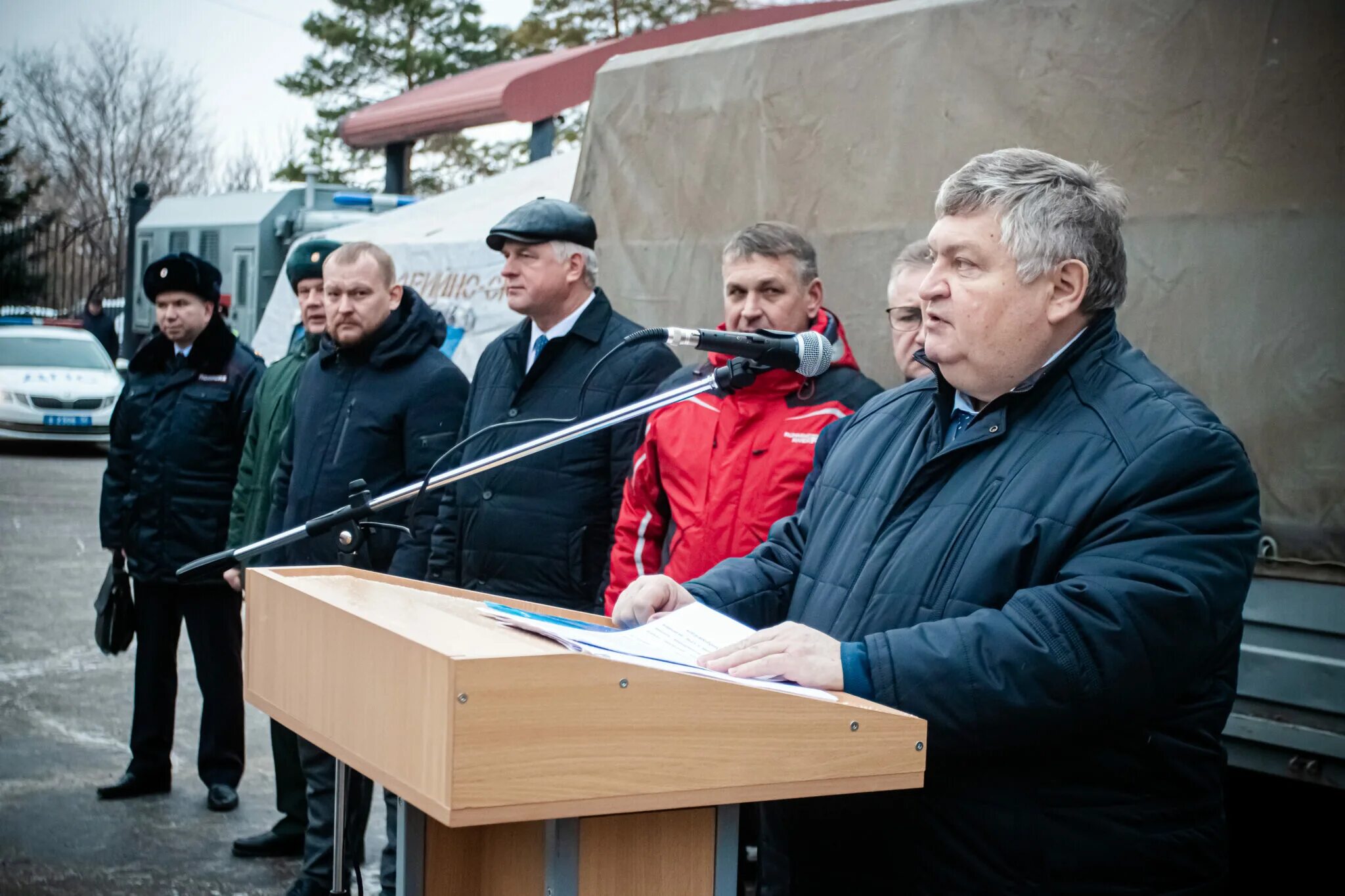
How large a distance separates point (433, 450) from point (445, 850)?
220 centimetres

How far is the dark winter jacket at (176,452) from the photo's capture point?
532 cm

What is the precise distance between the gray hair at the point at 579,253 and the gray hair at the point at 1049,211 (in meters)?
2.02

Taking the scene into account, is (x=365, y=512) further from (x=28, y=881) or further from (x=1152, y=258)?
(x=28, y=881)

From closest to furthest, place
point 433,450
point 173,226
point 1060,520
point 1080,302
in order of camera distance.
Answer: point 1060,520 → point 1080,302 → point 433,450 → point 173,226

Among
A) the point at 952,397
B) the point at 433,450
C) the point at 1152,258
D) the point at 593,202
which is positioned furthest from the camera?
the point at 593,202

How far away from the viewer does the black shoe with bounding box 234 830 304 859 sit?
475 centimetres

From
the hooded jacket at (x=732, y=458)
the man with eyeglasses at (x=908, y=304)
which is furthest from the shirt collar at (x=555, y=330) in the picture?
the man with eyeglasses at (x=908, y=304)

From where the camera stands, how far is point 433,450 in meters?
4.28

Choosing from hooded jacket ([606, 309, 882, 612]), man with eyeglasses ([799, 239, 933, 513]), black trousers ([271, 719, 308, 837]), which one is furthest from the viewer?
black trousers ([271, 719, 308, 837])

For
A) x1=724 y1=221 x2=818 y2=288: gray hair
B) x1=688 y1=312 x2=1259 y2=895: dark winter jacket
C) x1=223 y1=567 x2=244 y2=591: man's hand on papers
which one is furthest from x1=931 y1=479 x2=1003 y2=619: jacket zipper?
x1=223 y1=567 x2=244 y2=591: man's hand on papers

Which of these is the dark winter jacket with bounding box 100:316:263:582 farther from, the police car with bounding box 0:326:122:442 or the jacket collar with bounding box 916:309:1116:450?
the police car with bounding box 0:326:122:442

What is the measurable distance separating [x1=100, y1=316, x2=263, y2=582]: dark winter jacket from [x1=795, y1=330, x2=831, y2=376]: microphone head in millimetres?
3343

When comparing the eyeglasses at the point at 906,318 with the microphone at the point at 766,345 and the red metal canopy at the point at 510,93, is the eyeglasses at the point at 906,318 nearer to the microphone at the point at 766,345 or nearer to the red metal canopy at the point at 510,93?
the microphone at the point at 766,345

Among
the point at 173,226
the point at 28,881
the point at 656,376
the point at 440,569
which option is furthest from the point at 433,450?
the point at 173,226
